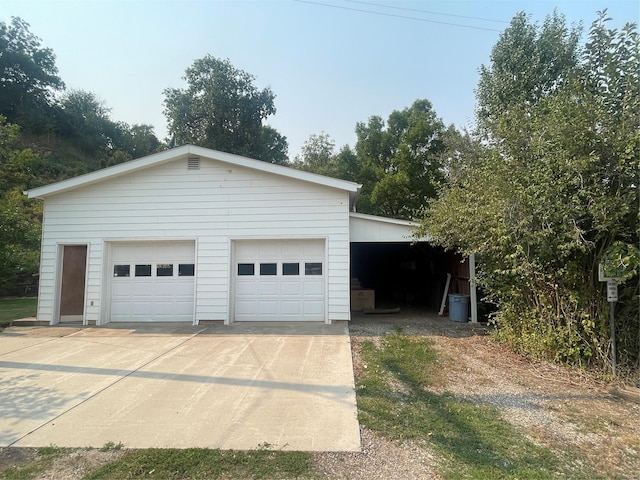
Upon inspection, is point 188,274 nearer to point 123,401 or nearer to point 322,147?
point 123,401

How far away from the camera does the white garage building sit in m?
9.06

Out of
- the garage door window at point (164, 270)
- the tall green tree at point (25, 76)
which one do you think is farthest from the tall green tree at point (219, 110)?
the garage door window at point (164, 270)

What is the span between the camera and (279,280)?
9289 millimetres

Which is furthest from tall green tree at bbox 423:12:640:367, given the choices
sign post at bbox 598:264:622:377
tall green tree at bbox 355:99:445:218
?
tall green tree at bbox 355:99:445:218

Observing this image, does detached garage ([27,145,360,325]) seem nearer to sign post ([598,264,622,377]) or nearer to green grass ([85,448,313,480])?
sign post ([598,264,622,377])

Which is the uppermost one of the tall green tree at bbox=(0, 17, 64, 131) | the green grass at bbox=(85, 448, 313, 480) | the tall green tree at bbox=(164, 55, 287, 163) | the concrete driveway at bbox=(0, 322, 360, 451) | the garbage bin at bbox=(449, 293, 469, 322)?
the tall green tree at bbox=(0, 17, 64, 131)

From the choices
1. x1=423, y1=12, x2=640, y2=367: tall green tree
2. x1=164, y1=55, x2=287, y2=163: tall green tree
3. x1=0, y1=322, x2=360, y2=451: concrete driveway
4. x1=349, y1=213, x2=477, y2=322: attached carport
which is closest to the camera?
x1=0, y1=322, x2=360, y2=451: concrete driveway

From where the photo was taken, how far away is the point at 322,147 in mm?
33344

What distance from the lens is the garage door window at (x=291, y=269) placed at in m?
9.27

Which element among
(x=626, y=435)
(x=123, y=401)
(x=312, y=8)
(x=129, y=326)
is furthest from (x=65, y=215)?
(x=626, y=435)

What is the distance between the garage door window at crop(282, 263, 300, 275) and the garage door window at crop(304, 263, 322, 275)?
21cm

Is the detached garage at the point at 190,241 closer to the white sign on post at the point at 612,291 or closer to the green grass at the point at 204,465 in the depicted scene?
the white sign on post at the point at 612,291

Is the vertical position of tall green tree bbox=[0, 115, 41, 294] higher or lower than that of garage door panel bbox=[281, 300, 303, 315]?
higher

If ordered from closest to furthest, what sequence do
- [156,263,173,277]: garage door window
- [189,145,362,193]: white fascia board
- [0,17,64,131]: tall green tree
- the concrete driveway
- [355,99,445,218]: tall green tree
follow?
the concrete driveway, [189,145,362,193]: white fascia board, [156,263,173,277]: garage door window, [355,99,445,218]: tall green tree, [0,17,64,131]: tall green tree
